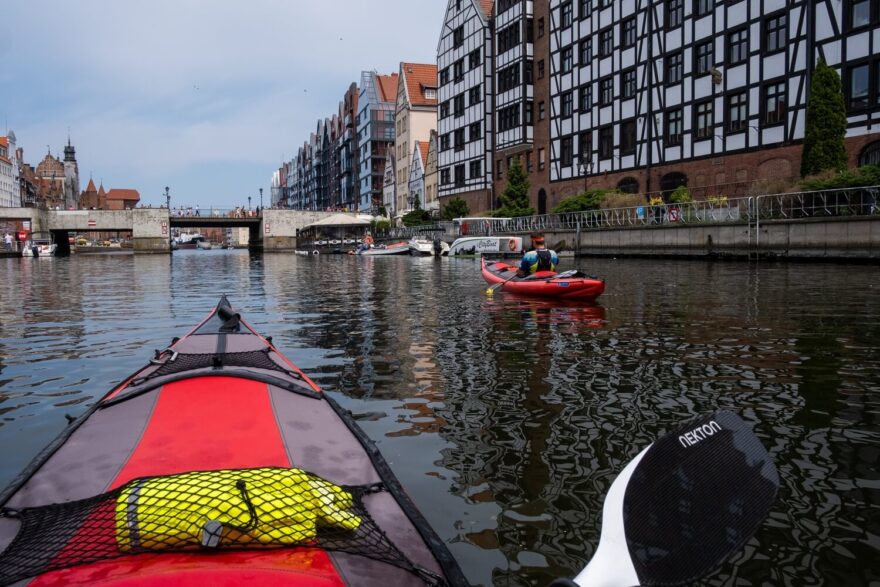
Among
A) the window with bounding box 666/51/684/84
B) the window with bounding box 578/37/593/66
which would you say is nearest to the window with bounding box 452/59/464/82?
the window with bounding box 578/37/593/66

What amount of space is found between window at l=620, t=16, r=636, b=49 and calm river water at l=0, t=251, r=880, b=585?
24.3 m

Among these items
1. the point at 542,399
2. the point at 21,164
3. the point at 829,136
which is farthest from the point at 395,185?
the point at 21,164

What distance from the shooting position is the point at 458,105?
52438 mm

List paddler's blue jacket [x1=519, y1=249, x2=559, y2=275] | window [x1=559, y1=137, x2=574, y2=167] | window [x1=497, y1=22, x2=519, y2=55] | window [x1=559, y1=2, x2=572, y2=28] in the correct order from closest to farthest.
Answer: paddler's blue jacket [x1=519, y1=249, x2=559, y2=275], window [x1=559, y1=2, x2=572, y2=28], window [x1=559, y1=137, x2=574, y2=167], window [x1=497, y1=22, x2=519, y2=55]

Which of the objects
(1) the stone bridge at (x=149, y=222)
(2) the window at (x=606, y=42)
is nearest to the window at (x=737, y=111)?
(2) the window at (x=606, y=42)

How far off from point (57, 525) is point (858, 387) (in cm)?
633

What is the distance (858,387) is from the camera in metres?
6.18

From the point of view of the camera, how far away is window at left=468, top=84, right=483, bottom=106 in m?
49.3

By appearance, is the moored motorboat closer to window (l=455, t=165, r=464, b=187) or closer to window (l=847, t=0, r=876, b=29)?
window (l=455, t=165, r=464, b=187)

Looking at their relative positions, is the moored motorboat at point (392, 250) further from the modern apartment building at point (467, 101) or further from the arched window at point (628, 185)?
the arched window at point (628, 185)

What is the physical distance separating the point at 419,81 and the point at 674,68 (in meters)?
39.7

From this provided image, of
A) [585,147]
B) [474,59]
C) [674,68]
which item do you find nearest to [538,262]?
[674,68]

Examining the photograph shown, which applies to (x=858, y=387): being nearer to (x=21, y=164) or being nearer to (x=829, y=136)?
(x=829, y=136)

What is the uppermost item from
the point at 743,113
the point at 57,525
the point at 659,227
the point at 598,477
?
the point at 743,113
